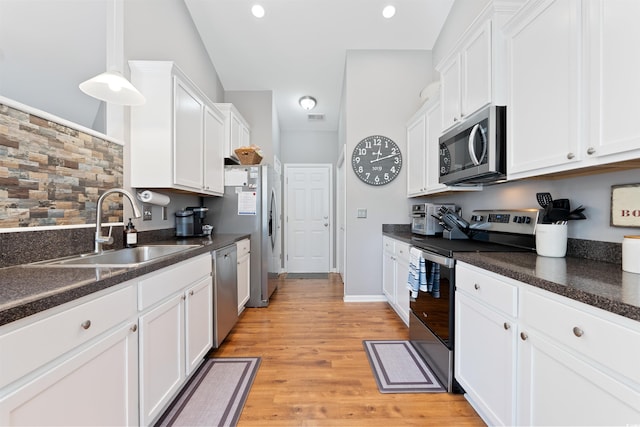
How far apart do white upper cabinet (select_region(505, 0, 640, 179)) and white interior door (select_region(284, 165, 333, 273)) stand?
377cm

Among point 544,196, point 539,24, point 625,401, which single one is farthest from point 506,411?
point 539,24

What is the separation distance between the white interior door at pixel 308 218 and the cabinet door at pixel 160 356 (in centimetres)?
360

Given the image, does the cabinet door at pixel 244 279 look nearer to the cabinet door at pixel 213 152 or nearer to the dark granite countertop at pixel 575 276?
the cabinet door at pixel 213 152

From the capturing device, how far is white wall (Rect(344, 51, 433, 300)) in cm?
336

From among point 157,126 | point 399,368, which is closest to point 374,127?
point 157,126

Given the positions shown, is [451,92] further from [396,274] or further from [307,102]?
[307,102]

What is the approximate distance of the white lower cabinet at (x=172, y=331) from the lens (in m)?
1.25

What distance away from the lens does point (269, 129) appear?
4.20 m

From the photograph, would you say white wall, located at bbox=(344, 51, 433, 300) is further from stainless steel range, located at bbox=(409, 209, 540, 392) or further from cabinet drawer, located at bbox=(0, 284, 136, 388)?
cabinet drawer, located at bbox=(0, 284, 136, 388)

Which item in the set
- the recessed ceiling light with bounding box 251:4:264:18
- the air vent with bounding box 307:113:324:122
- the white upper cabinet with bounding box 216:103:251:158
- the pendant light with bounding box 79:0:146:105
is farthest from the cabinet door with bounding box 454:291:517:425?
the air vent with bounding box 307:113:324:122

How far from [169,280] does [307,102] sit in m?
3.75

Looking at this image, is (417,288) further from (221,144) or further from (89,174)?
(221,144)

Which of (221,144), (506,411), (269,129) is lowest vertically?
(506,411)

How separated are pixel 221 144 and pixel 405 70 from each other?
2.42m
